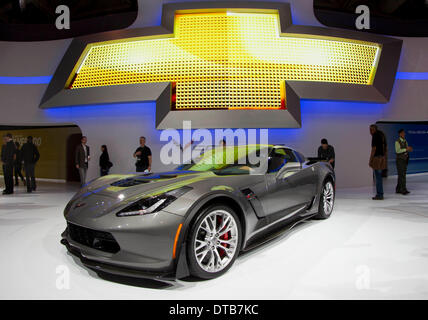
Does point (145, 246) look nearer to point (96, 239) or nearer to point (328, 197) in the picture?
point (96, 239)

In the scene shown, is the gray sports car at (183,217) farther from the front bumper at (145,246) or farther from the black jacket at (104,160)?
the black jacket at (104,160)

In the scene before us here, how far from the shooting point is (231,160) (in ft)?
10.7

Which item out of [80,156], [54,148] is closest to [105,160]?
[80,156]

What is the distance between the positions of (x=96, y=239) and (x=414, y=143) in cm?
1344

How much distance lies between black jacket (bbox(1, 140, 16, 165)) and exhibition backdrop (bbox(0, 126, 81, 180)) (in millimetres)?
3208

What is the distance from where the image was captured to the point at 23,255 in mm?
2973

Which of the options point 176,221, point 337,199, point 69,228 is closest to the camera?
point 176,221

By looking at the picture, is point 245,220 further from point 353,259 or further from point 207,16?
point 207,16

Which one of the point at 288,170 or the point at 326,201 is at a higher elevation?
the point at 288,170

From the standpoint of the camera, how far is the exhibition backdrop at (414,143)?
1107 cm

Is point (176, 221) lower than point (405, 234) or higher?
higher

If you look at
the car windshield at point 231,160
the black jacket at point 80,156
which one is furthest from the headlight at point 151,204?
the black jacket at point 80,156
